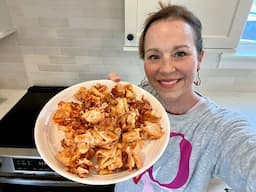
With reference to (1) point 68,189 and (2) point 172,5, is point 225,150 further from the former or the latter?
(1) point 68,189

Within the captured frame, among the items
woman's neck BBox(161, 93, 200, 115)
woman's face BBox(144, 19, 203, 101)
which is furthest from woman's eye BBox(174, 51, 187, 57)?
woman's neck BBox(161, 93, 200, 115)

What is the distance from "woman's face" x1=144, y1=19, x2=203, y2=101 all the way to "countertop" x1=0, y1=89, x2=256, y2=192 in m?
0.57

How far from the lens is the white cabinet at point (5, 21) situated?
1104 millimetres

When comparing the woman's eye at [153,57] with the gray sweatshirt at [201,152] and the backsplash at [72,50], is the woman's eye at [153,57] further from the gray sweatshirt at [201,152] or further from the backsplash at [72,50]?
the backsplash at [72,50]

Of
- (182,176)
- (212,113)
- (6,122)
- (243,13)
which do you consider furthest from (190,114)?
(6,122)

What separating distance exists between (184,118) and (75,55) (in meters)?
0.77

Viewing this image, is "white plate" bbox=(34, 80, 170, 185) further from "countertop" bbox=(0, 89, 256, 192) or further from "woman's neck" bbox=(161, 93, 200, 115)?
"countertop" bbox=(0, 89, 256, 192)

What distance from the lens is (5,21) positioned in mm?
1138

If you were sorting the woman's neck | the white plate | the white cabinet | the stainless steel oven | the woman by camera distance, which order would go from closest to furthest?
the white plate < the woman < the woman's neck < the stainless steel oven < the white cabinet

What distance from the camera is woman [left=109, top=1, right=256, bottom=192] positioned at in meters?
0.69

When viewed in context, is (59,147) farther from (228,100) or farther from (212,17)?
(228,100)

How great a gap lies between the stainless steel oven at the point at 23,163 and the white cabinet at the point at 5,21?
438 millimetres

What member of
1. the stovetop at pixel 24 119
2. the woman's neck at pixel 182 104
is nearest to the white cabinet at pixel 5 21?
the stovetop at pixel 24 119

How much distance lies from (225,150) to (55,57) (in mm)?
1029
